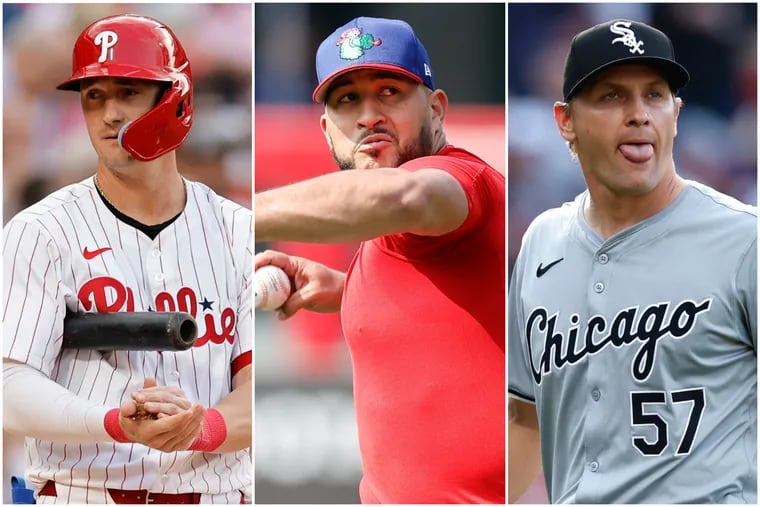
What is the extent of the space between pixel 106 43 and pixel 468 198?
1.39 metres

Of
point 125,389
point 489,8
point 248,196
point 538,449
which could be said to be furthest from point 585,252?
point 125,389

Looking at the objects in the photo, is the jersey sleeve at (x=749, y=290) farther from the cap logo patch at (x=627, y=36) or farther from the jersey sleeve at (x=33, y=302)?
the jersey sleeve at (x=33, y=302)

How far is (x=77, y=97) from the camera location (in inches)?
152

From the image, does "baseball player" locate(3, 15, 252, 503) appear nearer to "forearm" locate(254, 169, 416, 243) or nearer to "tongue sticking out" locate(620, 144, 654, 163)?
"forearm" locate(254, 169, 416, 243)

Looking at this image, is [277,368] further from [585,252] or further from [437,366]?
[585,252]

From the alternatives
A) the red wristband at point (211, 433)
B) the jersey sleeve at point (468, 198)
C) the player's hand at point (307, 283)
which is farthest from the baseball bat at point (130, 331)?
the jersey sleeve at point (468, 198)

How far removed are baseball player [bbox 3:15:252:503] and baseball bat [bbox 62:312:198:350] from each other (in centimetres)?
6

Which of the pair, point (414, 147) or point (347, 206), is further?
point (414, 147)

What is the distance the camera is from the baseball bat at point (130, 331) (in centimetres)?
354

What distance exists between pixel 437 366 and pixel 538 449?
477 millimetres

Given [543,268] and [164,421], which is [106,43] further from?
[543,268]

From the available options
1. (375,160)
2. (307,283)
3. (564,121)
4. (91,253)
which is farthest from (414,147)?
(91,253)

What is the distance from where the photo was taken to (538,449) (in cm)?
375

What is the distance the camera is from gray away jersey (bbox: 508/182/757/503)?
3.42m
